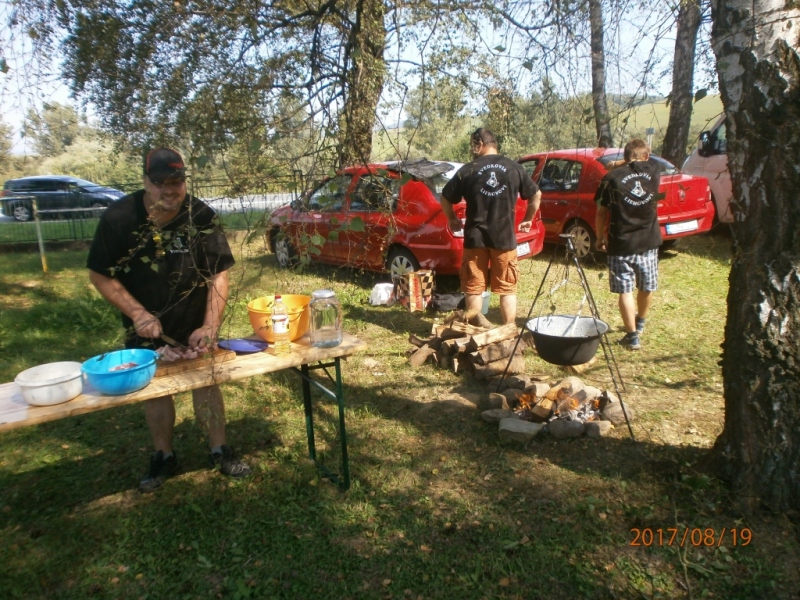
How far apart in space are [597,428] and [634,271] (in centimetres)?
201

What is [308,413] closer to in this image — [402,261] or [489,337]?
[489,337]

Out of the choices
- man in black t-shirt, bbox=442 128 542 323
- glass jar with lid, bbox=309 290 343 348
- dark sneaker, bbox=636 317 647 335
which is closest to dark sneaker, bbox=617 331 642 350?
dark sneaker, bbox=636 317 647 335

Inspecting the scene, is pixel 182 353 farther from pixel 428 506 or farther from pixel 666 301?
pixel 666 301

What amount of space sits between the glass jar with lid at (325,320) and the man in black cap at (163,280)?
50 centimetres

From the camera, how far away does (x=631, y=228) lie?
4.92 meters

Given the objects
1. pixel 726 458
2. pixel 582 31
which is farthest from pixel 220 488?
pixel 582 31

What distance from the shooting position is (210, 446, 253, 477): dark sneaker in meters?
3.42

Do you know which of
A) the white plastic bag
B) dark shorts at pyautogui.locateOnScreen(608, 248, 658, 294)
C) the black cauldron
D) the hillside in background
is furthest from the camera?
the white plastic bag

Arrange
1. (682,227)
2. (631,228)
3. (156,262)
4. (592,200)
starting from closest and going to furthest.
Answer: (156,262) → (631,228) → (592,200) → (682,227)

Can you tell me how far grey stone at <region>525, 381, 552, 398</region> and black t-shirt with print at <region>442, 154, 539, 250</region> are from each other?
150cm

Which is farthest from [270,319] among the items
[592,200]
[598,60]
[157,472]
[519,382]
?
[592,200]

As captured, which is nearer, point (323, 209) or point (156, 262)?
point (323, 209)

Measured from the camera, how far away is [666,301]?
658 cm

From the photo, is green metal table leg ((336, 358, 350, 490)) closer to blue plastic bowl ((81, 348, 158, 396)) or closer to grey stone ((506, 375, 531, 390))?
blue plastic bowl ((81, 348, 158, 396))
